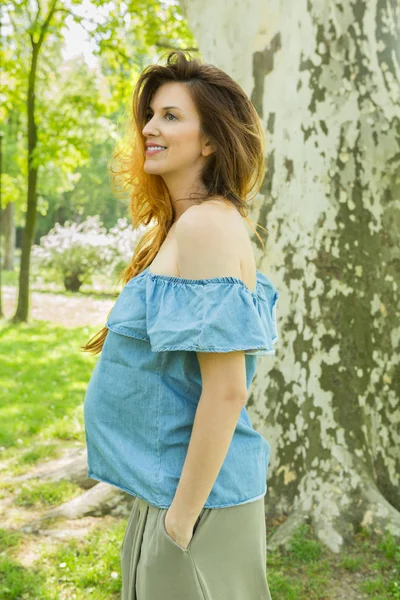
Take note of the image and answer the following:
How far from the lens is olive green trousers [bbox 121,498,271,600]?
164 centimetres

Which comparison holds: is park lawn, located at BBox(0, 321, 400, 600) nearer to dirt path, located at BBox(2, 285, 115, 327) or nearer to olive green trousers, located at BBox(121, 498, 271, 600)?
olive green trousers, located at BBox(121, 498, 271, 600)

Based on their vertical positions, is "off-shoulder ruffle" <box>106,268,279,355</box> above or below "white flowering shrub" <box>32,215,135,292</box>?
above

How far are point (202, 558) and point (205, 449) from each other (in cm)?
30

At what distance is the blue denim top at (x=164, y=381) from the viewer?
62.0 inches

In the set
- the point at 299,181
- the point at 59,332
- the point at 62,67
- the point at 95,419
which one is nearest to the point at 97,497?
the point at 299,181

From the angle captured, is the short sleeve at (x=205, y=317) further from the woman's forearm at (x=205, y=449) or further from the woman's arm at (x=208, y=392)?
the woman's forearm at (x=205, y=449)

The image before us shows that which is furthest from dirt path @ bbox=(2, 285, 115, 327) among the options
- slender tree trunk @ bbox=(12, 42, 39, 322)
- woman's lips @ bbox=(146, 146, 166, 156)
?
woman's lips @ bbox=(146, 146, 166, 156)

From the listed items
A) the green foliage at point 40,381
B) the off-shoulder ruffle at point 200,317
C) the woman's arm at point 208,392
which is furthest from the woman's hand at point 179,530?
the green foliage at point 40,381

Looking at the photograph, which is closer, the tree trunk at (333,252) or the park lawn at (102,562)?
the park lawn at (102,562)

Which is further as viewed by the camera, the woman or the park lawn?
the park lawn

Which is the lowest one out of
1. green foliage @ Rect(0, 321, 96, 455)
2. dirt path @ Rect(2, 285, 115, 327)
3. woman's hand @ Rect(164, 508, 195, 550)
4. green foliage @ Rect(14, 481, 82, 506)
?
dirt path @ Rect(2, 285, 115, 327)

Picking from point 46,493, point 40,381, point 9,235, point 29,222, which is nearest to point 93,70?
point 29,222

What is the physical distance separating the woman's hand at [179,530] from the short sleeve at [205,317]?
16.7 inches

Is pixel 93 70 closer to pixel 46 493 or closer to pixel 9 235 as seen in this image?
pixel 9 235
